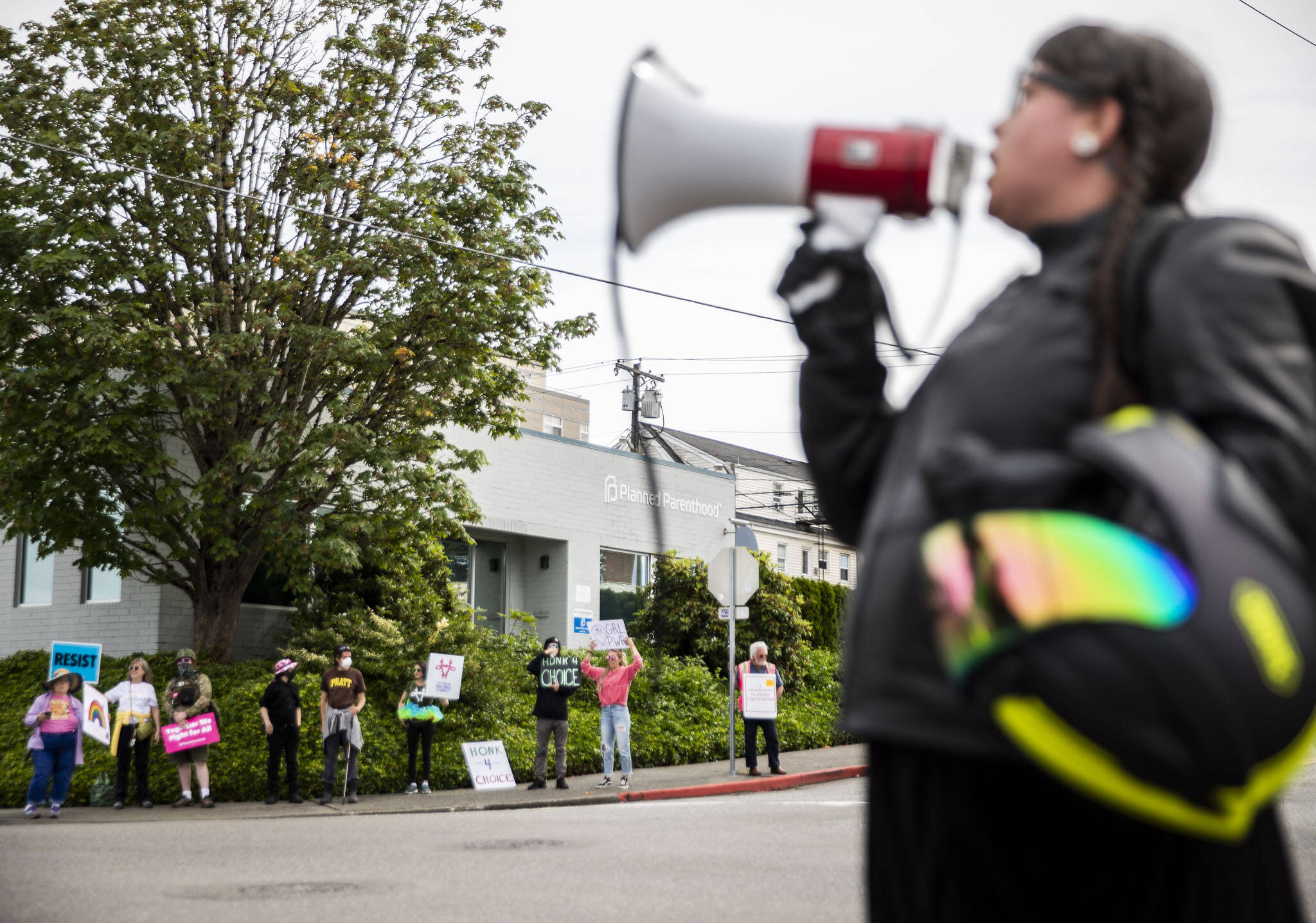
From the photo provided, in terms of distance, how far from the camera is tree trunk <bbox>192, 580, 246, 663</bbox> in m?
18.7

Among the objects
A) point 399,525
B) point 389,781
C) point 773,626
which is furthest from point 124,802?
point 773,626

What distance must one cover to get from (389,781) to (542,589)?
996 centimetres

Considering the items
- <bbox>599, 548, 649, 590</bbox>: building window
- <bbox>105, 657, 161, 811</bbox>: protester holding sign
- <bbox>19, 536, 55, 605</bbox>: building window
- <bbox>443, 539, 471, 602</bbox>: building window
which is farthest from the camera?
<bbox>599, 548, 649, 590</bbox>: building window

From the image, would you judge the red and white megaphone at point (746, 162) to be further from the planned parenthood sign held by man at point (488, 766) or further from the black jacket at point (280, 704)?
the planned parenthood sign held by man at point (488, 766)

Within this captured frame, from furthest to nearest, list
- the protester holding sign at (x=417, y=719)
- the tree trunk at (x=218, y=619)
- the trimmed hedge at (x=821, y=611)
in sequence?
the trimmed hedge at (x=821, y=611) → the tree trunk at (x=218, y=619) → the protester holding sign at (x=417, y=719)

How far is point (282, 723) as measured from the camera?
15672mm

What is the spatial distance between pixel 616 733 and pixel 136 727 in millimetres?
5984

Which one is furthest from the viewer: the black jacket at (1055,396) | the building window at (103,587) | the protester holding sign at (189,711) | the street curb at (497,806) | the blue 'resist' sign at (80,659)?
the building window at (103,587)

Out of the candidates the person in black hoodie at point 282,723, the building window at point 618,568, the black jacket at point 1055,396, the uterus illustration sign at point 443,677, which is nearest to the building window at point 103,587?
the person in black hoodie at point 282,723

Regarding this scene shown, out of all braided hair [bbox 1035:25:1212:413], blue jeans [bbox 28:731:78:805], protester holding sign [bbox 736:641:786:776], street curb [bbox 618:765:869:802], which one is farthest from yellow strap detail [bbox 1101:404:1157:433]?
protester holding sign [bbox 736:641:786:776]

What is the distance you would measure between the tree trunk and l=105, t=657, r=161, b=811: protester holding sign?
2.84 m

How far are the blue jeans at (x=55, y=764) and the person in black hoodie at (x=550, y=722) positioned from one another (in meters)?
5.54

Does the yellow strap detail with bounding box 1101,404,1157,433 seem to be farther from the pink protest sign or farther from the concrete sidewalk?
the pink protest sign

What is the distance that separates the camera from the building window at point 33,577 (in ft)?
72.1
